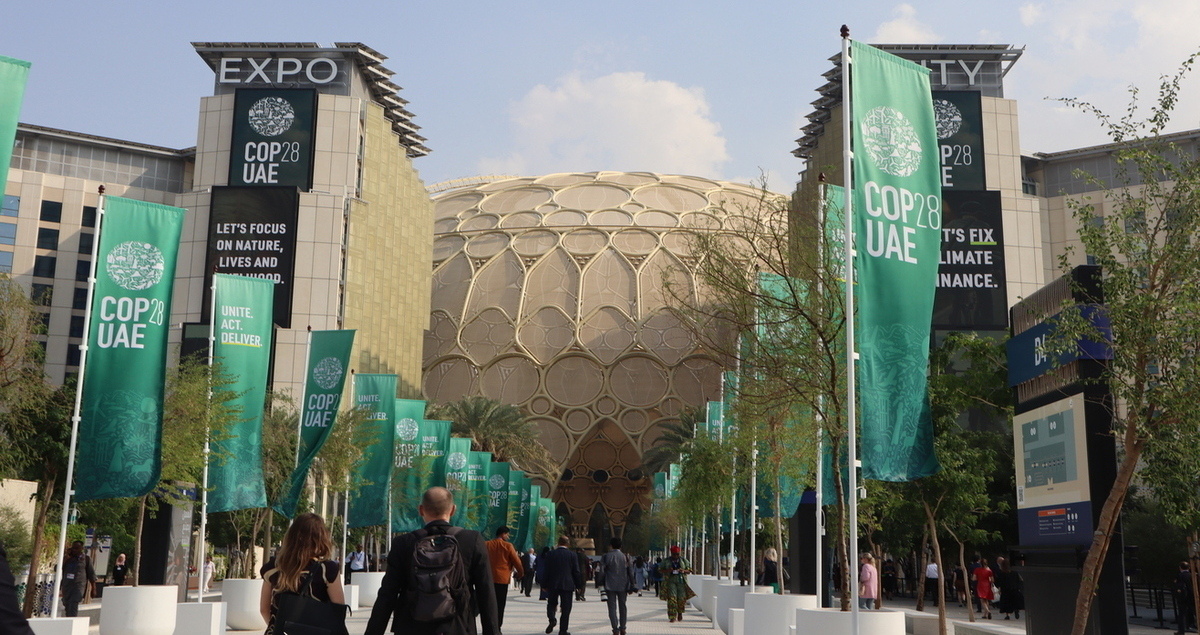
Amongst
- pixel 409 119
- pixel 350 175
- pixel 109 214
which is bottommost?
pixel 109 214

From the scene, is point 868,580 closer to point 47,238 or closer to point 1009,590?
point 1009,590

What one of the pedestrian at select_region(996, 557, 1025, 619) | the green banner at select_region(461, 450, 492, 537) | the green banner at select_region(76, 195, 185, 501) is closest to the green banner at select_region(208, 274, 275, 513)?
the green banner at select_region(76, 195, 185, 501)

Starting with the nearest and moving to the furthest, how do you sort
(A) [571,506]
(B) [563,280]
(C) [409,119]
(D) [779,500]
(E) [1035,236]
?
(D) [779,500]
(E) [1035,236]
(C) [409,119]
(B) [563,280]
(A) [571,506]

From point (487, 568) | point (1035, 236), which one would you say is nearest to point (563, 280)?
point (1035, 236)

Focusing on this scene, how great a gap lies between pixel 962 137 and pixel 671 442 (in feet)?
88.5

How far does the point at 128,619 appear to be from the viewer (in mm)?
16672

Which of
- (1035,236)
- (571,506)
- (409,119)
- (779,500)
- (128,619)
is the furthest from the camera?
(571,506)

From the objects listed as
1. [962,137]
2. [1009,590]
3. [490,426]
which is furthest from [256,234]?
[1009,590]

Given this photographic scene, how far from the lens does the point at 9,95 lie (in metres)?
9.49

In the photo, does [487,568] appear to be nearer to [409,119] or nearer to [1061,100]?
[1061,100]

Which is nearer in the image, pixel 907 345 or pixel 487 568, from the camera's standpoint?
pixel 487 568

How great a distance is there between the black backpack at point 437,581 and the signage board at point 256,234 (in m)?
47.6

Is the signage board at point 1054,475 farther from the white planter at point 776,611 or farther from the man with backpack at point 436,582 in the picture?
the man with backpack at point 436,582

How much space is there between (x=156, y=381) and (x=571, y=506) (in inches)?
3160
